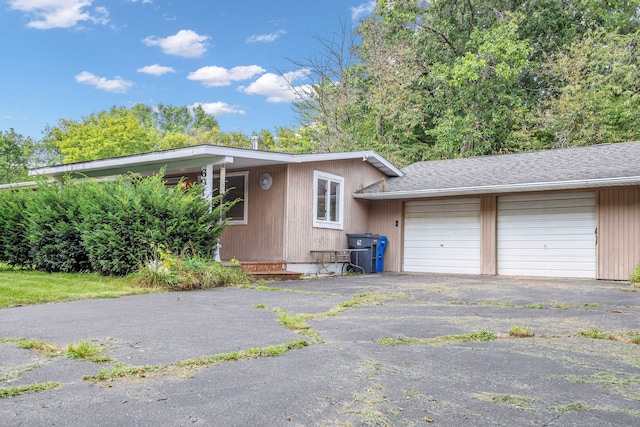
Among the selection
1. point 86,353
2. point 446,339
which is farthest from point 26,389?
point 446,339

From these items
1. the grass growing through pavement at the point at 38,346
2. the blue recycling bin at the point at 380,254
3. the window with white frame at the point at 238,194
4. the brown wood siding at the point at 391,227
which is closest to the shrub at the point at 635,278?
the brown wood siding at the point at 391,227

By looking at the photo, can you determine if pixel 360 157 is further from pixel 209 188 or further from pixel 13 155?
pixel 13 155

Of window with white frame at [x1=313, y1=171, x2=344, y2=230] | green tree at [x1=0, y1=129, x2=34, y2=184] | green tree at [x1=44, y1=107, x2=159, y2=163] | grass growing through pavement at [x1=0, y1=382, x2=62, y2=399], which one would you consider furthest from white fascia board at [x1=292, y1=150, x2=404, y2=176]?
green tree at [x1=0, y1=129, x2=34, y2=184]

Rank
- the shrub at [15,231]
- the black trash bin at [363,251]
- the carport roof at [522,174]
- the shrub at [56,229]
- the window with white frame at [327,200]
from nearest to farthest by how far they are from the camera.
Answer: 1. the shrub at [56,229]
2. the carport roof at [522,174]
3. the shrub at [15,231]
4. the window with white frame at [327,200]
5. the black trash bin at [363,251]

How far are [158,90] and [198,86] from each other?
4086 mm

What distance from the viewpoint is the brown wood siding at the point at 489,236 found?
39.3 feet

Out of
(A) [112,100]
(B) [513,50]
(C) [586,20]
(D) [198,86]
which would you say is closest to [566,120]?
(B) [513,50]

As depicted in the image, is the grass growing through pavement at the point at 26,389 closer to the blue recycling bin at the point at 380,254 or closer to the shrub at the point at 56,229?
the shrub at the point at 56,229

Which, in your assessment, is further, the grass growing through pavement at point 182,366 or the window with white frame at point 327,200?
the window with white frame at point 327,200

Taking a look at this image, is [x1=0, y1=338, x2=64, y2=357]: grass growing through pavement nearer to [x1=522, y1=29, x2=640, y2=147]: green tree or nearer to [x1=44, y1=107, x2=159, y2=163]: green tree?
[x1=522, y1=29, x2=640, y2=147]: green tree

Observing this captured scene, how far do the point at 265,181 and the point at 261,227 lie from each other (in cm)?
112

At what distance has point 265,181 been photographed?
11.5 meters

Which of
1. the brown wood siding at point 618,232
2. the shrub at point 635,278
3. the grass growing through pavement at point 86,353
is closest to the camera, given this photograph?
the grass growing through pavement at point 86,353

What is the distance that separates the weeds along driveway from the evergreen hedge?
2702 millimetres
